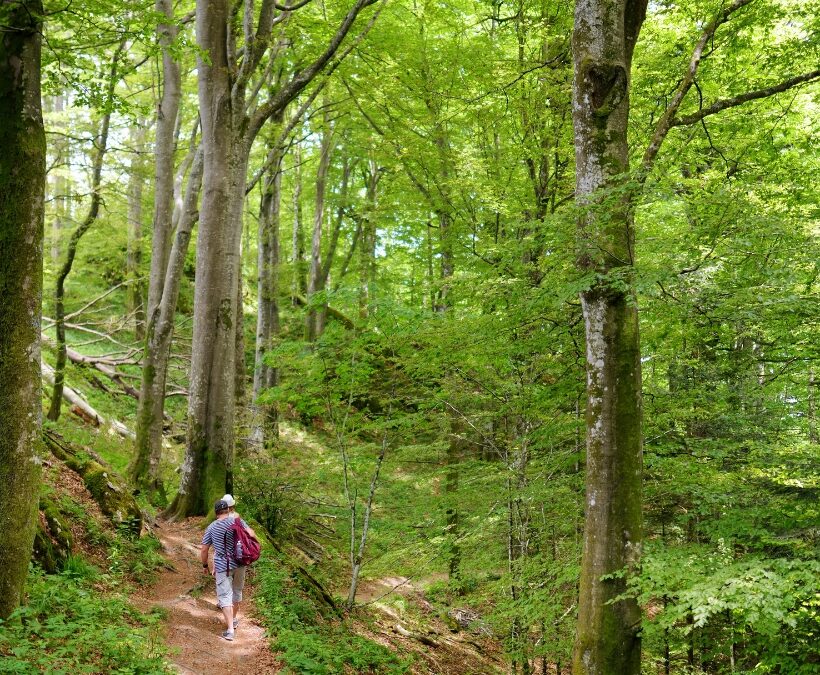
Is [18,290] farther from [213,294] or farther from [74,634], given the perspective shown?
[213,294]

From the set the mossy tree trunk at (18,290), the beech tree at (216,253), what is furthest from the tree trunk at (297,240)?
the mossy tree trunk at (18,290)

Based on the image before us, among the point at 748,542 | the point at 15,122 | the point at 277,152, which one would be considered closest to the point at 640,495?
the point at 748,542

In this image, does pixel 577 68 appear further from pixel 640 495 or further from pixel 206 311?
pixel 206 311

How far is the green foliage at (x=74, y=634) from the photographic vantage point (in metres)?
3.88

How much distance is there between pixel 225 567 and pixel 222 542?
0.87 feet

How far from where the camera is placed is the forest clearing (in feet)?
15.3

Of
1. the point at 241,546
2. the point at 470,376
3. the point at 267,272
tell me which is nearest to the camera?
the point at 241,546

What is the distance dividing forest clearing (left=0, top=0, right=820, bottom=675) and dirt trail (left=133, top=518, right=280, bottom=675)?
0.17ft

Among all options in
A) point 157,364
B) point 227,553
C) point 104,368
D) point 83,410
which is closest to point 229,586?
point 227,553

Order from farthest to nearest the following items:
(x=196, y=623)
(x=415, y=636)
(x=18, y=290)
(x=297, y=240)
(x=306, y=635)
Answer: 1. (x=297, y=240)
2. (x=415, y=636)
3. (x=306, y=635)
4. (x=196, y=623)
5. (x=18, y=290)

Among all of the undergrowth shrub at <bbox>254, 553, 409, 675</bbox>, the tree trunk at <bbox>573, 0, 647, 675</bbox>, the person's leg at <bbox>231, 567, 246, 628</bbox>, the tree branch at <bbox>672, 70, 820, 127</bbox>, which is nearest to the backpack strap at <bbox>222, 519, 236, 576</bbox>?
the person's leg at <bbox>231, 567, 246, 628</bbox>

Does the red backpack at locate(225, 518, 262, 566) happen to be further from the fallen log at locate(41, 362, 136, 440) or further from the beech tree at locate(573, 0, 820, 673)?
the fallen log at locate(41, 362, 136, 440)

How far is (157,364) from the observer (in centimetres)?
1074

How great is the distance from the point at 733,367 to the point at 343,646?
20.2 feet
